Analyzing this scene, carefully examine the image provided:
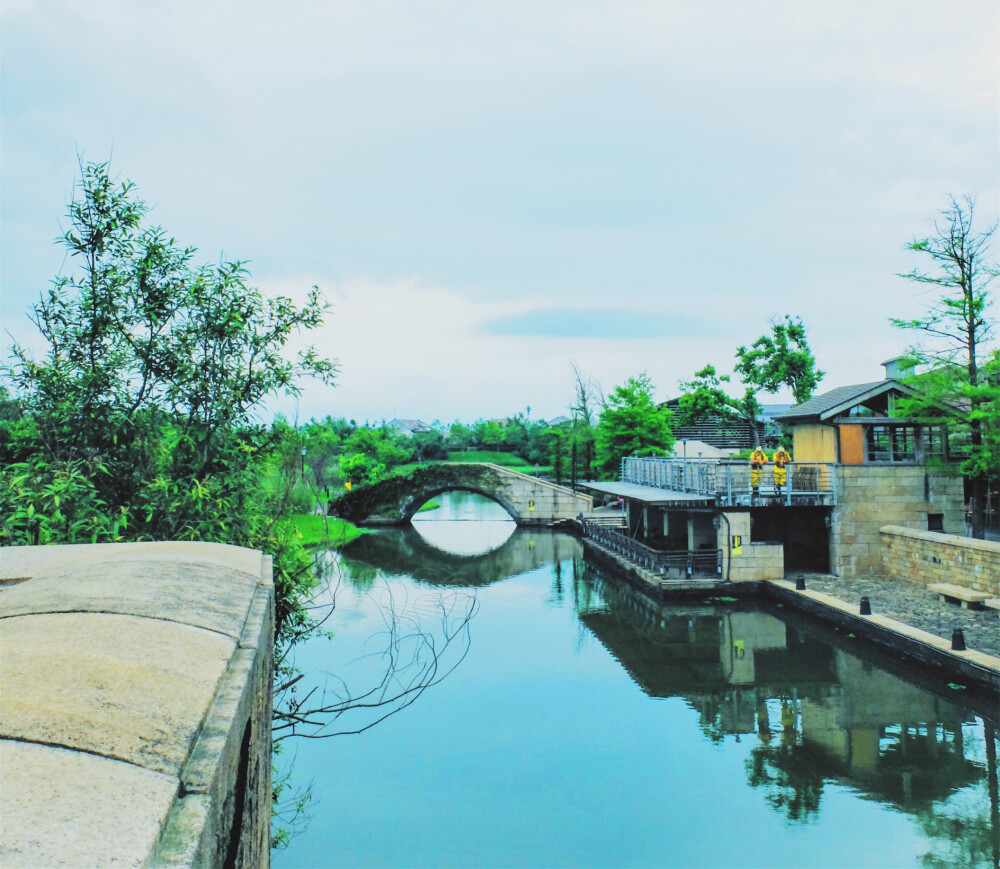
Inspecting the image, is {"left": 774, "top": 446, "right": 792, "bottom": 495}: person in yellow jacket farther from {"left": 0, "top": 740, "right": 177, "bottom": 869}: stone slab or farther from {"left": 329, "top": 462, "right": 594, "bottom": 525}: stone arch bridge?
{"left": 0, "top": 740, "right": 177, "bottom": 869}: stone slab

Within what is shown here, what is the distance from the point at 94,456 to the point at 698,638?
12333 millimetres

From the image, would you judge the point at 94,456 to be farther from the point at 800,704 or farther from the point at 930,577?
the point at 930,577

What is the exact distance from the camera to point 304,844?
311 inches

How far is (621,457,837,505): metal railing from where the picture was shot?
18.9 meters

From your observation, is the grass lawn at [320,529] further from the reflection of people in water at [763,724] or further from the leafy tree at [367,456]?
the reflection of people in water at [763,724]

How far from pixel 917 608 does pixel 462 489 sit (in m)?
24.8

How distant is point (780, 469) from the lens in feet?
64.6

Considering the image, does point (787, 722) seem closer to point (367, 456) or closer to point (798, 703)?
point (798, 703)

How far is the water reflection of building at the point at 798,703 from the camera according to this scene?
9.25m

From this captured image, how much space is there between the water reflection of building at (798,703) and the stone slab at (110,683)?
27.4 ft

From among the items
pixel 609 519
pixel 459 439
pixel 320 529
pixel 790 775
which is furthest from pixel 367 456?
pixel 790 775

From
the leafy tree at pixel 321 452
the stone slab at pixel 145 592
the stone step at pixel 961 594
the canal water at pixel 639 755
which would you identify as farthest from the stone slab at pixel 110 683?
the stone step at pixel 961 594

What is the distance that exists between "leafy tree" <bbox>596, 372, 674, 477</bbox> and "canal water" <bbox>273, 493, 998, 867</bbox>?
60.4 ft

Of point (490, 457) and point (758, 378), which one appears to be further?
point (490, 457)
